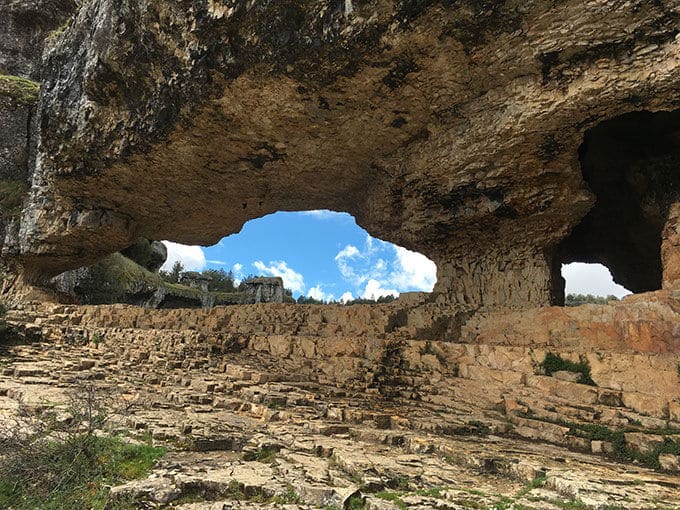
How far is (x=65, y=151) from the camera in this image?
12.8 meters

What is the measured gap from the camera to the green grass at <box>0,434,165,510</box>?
3.94 metres

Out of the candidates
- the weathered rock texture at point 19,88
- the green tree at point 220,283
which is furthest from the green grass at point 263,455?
the green tree at point 220,283

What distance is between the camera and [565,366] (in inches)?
302

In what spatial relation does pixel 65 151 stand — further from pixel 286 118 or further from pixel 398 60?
pixel 398 60

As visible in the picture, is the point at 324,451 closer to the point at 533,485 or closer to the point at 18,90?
the point at 533,485

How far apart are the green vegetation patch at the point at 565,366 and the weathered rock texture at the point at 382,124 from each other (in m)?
3.73

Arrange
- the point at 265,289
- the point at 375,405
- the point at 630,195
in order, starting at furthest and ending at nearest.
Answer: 1. the point at 265,289
2. the point at 630,195
3. the point at 375,405

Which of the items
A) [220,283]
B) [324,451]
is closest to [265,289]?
[220,283]

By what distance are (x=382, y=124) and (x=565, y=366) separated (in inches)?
251

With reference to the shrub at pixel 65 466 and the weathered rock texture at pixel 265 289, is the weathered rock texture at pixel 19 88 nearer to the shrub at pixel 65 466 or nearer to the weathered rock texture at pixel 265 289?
the shrub at pixel 65 466

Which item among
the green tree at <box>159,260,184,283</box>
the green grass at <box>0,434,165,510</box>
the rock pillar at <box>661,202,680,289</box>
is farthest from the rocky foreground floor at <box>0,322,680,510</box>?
the green tree at <box>159,260,184,283</box>

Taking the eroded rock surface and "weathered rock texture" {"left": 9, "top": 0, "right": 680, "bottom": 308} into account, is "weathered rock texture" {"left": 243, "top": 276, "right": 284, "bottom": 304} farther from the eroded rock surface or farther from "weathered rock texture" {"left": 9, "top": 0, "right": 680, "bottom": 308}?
the eroded rock surface

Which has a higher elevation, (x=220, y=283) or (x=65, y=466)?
(x=220, y=283)

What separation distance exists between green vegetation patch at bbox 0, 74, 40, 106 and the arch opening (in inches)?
860
